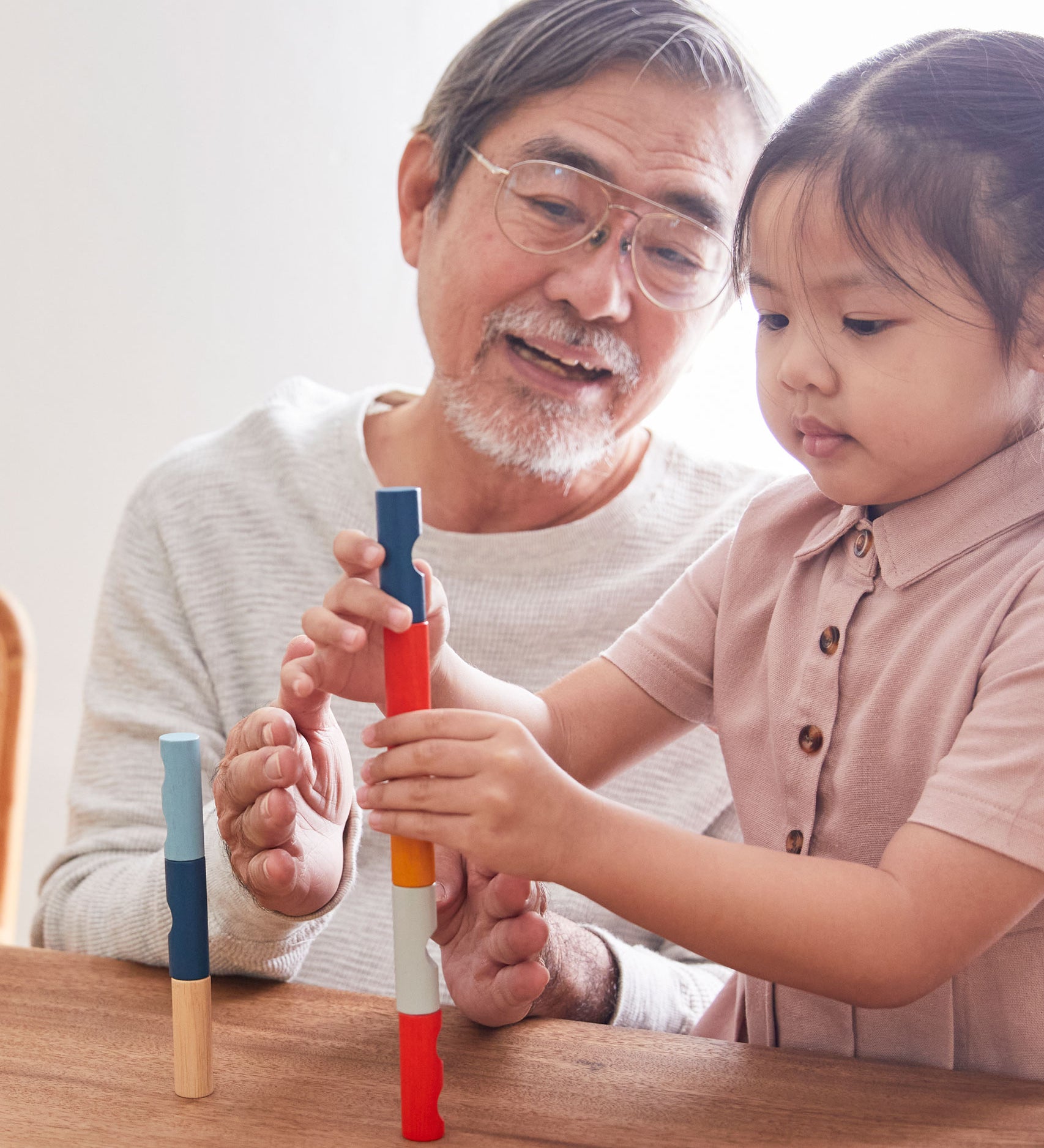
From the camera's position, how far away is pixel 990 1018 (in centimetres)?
73

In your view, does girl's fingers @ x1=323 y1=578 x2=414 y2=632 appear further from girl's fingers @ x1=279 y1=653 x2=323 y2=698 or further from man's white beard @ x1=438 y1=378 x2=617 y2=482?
man's white beard @ x1=438 y1=378 x2=617 y2=482

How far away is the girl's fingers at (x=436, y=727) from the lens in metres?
0.62

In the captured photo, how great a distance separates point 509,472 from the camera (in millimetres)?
1383

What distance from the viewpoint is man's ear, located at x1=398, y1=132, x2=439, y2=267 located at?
4.56 ft

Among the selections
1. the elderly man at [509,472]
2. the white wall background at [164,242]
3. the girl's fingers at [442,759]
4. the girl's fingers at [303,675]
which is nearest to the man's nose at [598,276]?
the elderly man at [509,472]

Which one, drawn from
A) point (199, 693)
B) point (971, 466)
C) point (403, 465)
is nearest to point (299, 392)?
point (403, 465)

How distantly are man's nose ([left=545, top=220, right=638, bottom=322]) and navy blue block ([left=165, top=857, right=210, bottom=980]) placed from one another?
2.44 feet

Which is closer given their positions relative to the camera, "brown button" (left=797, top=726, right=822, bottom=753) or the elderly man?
"brown button" (left=797, top=726, right=822, bottom=753)

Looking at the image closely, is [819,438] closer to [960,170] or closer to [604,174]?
[960,170]

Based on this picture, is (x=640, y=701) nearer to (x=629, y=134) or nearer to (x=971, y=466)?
(x=971, y=466)

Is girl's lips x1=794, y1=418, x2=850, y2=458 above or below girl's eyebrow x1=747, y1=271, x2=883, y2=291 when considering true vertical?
below

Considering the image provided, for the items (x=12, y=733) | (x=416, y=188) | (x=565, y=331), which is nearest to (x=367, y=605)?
(x=565, y=331)

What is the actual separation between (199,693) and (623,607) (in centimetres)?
46

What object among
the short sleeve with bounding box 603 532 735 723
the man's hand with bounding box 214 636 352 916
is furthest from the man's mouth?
the man's hand with bounding box 214 636 352 916
